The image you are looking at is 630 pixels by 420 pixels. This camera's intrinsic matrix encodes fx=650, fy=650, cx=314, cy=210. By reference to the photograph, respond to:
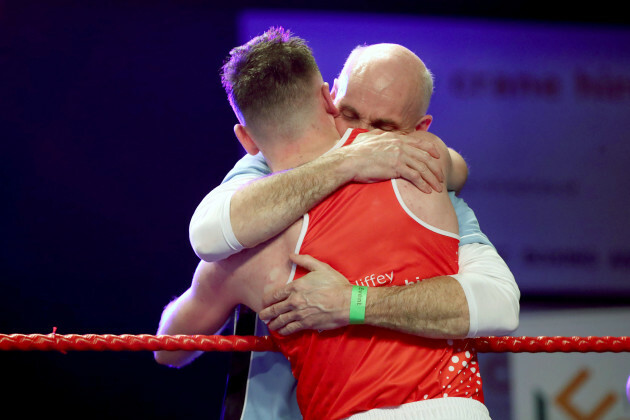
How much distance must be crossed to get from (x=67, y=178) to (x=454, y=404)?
249cm

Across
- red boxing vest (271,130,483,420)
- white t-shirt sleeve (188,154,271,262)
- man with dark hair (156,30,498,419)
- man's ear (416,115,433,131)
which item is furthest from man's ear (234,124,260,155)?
man's ear (416,115,433,131)

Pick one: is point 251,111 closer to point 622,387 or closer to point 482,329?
point 482,329

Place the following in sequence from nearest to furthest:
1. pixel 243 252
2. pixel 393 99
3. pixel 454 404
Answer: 1. pixel 454 404
2. pixel 243 252
3. pixel 393 99

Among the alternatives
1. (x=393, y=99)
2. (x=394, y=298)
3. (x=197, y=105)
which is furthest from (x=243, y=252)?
(x=197, y=105)

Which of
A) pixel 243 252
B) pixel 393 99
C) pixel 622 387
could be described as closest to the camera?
pixel 243 252

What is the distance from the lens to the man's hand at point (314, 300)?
1.07 meters

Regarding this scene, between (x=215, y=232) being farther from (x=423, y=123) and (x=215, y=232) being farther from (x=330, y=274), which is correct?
(x=423, y=123)

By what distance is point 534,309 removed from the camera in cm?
305

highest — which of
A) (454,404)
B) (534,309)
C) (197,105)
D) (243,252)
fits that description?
(197,105)

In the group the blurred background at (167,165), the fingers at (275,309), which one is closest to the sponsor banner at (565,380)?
the blurred background at (167,165)

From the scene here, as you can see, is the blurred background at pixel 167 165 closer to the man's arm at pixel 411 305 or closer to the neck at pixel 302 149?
the neck at pixel 302 149

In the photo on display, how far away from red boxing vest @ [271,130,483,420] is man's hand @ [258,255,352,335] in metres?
0.03

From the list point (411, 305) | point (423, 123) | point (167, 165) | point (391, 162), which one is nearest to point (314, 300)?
point (411, 305)

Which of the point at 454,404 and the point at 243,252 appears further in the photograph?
the point at 243,252
